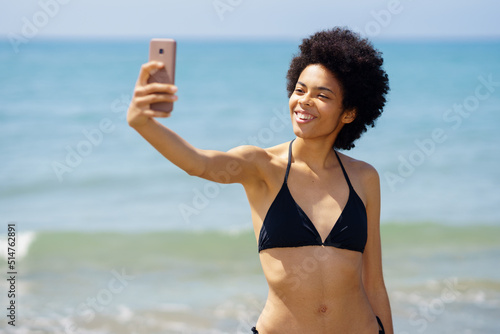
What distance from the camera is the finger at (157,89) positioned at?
2.33m

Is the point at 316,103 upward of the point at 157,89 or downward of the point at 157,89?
upward

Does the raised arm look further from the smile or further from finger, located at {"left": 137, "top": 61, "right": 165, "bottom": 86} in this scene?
the smile

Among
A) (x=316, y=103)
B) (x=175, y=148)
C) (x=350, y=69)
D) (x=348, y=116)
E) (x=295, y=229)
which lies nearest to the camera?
(x=175, y=148)

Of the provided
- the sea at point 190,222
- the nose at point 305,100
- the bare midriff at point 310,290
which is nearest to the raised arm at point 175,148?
the nose at point 305,100

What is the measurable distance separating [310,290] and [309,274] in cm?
8

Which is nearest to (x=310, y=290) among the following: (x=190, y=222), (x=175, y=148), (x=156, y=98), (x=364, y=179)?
(x=364, y=179)

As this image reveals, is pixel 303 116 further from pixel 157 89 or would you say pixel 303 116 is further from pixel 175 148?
pixel 157 89

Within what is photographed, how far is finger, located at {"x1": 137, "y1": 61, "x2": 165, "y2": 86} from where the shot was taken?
236 centimetres

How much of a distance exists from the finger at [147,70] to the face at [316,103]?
1034 mm

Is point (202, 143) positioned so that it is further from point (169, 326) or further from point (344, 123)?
point (344, 123)

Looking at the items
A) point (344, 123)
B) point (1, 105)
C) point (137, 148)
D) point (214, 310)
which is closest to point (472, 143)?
point (137, 148)

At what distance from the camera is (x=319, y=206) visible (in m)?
3.29

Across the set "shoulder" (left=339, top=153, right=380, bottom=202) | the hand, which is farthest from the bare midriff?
the hand

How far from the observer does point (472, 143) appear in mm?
14859
